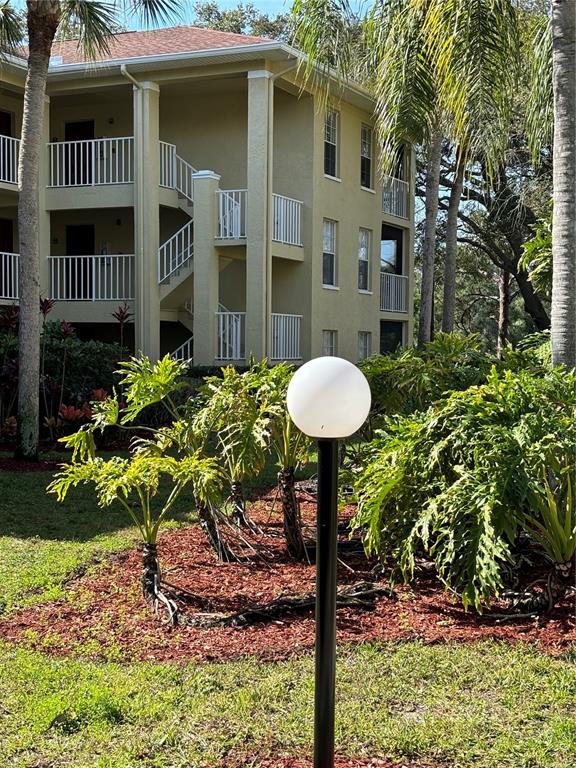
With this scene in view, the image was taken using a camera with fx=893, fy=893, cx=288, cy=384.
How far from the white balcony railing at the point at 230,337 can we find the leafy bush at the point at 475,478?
1320cm

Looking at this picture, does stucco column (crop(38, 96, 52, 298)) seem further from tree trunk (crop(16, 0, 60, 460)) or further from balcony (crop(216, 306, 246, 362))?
tree trunk (crop(16, 0, 60, 460))

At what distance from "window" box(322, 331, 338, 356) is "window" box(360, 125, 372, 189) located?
4.41 m

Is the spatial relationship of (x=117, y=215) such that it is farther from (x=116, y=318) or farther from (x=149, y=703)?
(x=149, y=703)

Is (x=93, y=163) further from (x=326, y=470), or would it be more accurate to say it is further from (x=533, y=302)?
(x=326, y=470)

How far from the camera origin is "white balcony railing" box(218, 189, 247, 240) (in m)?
19.8

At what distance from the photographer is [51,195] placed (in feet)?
67.8

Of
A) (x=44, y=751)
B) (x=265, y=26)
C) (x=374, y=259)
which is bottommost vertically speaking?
(x=44, y=751)

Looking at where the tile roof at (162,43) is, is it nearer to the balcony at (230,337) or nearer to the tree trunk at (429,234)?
the tree trunk at (429,234)

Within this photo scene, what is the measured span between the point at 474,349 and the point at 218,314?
427 inches

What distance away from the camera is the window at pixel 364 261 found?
24422 mm

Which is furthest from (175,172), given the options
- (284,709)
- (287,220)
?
(284,709)

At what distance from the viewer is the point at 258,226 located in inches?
765

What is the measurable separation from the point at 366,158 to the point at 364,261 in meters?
2.81

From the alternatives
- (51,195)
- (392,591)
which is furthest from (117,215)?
(392,591)
